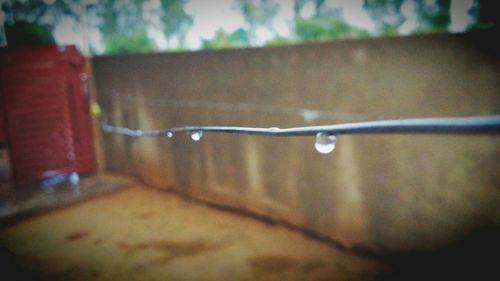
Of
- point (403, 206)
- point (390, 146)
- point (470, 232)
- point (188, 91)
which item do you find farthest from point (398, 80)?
point (188, 91)

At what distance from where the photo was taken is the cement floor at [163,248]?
3.75 meters

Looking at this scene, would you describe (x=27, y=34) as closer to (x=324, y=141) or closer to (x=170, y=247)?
(x=170, y=247)

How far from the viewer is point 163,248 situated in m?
4.26

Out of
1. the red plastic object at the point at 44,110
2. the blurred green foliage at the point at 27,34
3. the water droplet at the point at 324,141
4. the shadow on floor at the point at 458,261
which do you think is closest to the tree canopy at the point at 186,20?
the blurred green foliage at the point at 27,34

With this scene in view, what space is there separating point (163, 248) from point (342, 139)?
8.67ft

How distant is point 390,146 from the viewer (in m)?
3.47

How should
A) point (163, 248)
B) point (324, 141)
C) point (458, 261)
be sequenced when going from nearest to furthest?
point (324, 141), point (458, 261), point (163, 248)

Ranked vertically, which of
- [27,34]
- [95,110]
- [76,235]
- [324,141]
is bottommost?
[76,235]

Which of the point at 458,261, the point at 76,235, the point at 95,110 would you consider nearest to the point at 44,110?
the point at 95,110

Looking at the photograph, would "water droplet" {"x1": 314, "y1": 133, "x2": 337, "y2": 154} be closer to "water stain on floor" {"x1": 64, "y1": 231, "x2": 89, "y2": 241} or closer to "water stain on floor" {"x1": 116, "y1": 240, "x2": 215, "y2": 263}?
"water stain on floor" {"x1": 116, "y1": 240, "x2": 215, "y2": 263}

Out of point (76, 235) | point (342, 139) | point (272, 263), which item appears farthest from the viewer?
point (76, 235)

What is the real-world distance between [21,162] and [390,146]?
20.0 feet

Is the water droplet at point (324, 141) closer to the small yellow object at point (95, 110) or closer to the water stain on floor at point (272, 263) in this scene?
the water stain on floor at point (272, 263)

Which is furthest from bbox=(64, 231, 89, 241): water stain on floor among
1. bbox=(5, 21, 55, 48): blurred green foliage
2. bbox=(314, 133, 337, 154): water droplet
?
bbox=(314, 133, 337, 154): water droplet
